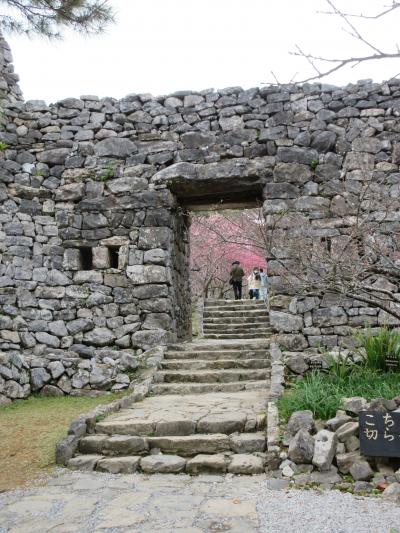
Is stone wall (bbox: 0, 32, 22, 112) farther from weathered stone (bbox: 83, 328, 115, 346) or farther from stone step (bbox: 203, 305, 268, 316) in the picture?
stone step (bbox: 203, 305, 268, 316)

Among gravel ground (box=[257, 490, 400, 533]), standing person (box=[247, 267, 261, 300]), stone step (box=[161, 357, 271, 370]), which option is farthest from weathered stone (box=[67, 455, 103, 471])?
standing person (box=[247, 267, 261, 300])

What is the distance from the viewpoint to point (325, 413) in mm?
3891

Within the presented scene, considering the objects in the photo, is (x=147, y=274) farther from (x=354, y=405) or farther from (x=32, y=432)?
(x=354, y=405)

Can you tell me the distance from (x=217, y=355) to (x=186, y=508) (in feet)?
12.2

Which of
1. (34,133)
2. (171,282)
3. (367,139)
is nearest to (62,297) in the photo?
(171,282)

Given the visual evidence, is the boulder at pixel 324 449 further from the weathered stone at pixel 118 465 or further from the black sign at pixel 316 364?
the black sign at pixel 316 364

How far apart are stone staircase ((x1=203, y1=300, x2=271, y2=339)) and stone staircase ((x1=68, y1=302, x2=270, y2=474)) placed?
413 cm

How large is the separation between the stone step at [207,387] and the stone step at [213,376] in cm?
16

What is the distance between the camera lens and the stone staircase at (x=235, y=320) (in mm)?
10125

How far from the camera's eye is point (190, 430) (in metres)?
4.14

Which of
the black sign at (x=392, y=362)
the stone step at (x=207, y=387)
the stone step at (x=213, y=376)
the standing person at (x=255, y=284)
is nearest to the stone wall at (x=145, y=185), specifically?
the stone step at (x=213, y=376)

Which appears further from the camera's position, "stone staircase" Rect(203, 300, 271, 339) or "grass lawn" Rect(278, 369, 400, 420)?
"stone staircase" Rect(203, 300, 271, 339)

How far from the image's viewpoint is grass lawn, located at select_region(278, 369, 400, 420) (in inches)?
156

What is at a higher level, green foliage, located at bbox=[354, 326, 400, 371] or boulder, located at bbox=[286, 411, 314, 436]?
green foliage, located at bbox=[354, 326, 400, 371]
